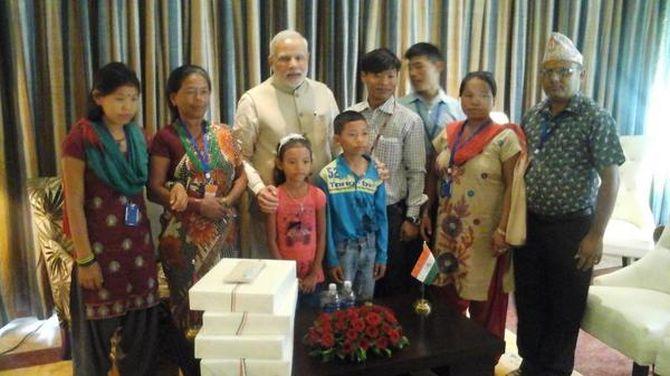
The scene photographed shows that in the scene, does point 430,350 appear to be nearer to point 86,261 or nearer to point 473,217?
point 473,217

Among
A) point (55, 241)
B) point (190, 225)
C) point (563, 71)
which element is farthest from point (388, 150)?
point (55, 241)

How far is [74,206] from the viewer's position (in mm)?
1722

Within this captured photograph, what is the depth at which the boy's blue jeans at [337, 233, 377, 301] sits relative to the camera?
6.97ft

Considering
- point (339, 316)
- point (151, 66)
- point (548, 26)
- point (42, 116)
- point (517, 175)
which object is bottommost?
point (339, 316)

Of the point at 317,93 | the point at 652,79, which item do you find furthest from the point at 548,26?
the point at 317,93

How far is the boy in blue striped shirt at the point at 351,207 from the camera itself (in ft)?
6.82

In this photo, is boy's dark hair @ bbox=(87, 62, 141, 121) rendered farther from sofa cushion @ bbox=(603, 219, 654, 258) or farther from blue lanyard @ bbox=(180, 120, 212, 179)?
sofa cushion @ bbox=(603, 219, 654, 258)

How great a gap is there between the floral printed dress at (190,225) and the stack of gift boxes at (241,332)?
1.57ft

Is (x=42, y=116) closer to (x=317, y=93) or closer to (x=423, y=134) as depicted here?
(x=317, y=93)

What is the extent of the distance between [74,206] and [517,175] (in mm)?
1546

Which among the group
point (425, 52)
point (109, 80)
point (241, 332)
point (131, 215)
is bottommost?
point (241, 332)

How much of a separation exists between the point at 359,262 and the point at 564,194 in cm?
81

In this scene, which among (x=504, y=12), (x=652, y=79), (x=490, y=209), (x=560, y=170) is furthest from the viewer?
(x=652, y=79)

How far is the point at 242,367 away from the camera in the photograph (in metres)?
1.41
